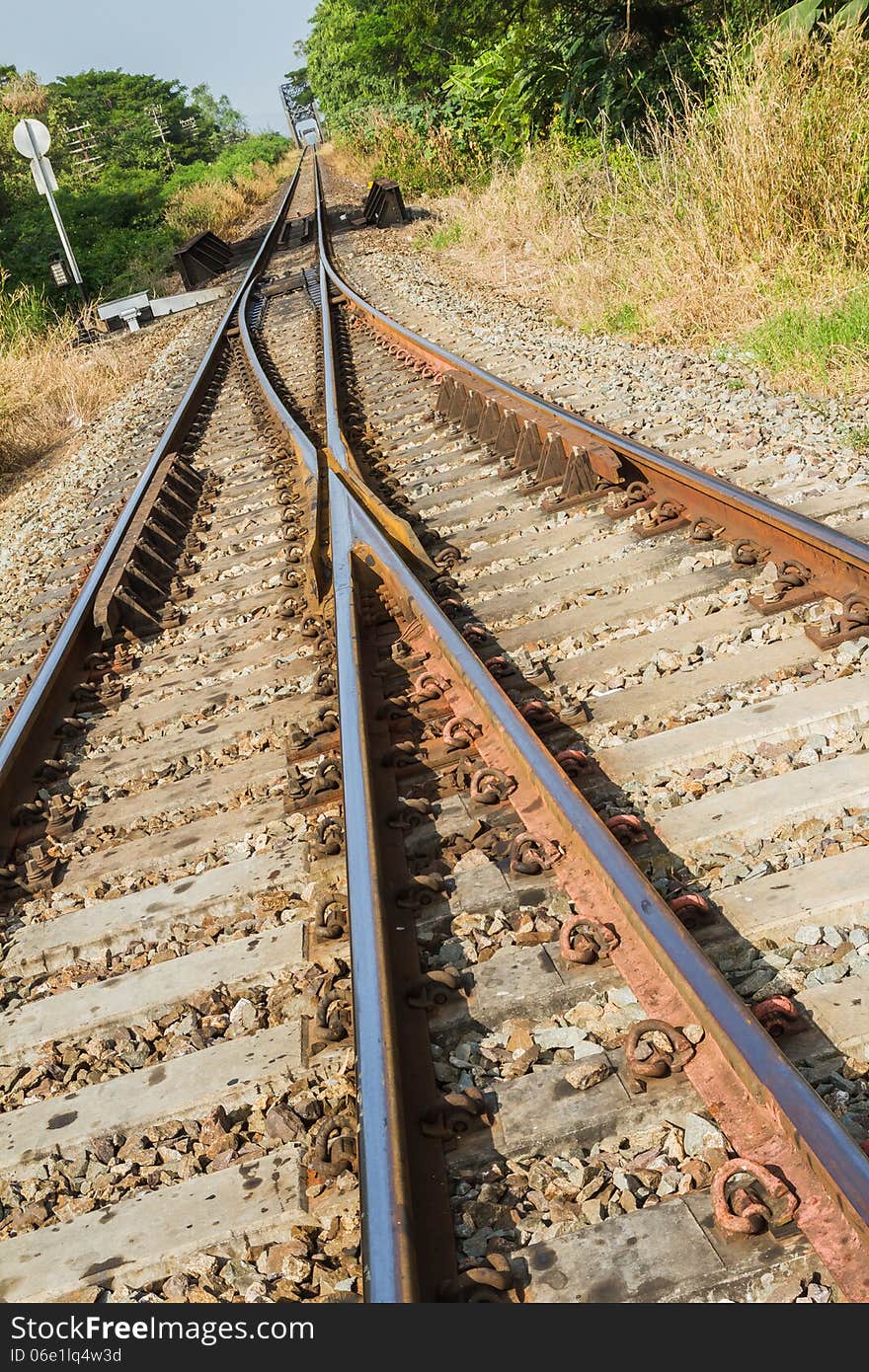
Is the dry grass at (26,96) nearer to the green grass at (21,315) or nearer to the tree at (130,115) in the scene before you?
the tree at (130,115)

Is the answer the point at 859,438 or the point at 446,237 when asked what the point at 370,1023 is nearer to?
the point at 859,438

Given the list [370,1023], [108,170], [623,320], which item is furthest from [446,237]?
[108,170]

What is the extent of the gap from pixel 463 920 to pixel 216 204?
33.5 metres

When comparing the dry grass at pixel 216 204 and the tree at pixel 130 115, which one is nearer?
the dry grass at pixel 216 204

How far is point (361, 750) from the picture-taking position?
11.2ft

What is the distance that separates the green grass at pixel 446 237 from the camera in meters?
17.6

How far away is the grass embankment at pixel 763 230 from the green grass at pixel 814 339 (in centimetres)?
1

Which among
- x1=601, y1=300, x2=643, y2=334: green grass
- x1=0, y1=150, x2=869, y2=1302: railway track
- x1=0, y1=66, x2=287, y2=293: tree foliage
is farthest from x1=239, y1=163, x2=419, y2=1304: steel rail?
x1=0, y1=66, x2=287, y2=293: tree foliage

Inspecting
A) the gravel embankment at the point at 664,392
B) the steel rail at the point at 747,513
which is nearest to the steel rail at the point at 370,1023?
the steel rail at the point at 747,513

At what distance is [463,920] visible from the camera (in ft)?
9.33

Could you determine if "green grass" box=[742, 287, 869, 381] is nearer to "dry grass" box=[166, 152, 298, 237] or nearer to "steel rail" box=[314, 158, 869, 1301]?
"steel rail" box=[314, 158, 869, 1301]

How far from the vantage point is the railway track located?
80.1 inches

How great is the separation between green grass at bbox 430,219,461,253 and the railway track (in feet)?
43.0

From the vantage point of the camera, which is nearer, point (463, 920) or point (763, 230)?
point (463, 920)
